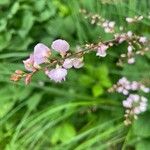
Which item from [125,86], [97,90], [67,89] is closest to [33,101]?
[67,89]

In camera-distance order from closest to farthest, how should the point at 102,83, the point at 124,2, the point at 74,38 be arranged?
the point at 124,2, the point at 102,83, the point at 74,38

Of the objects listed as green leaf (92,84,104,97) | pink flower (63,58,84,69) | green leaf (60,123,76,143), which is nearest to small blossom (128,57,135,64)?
green leaf (92,84,104,97)

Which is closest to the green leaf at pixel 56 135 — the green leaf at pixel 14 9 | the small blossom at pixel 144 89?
the small blossom at pixel 144 89

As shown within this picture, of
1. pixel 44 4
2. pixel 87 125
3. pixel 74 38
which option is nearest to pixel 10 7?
pixel 44 4

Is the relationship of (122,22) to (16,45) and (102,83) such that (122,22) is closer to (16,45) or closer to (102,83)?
(102,83)

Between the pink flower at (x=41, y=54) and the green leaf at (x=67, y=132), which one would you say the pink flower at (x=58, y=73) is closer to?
the pink flower at (x=41, y=54)
